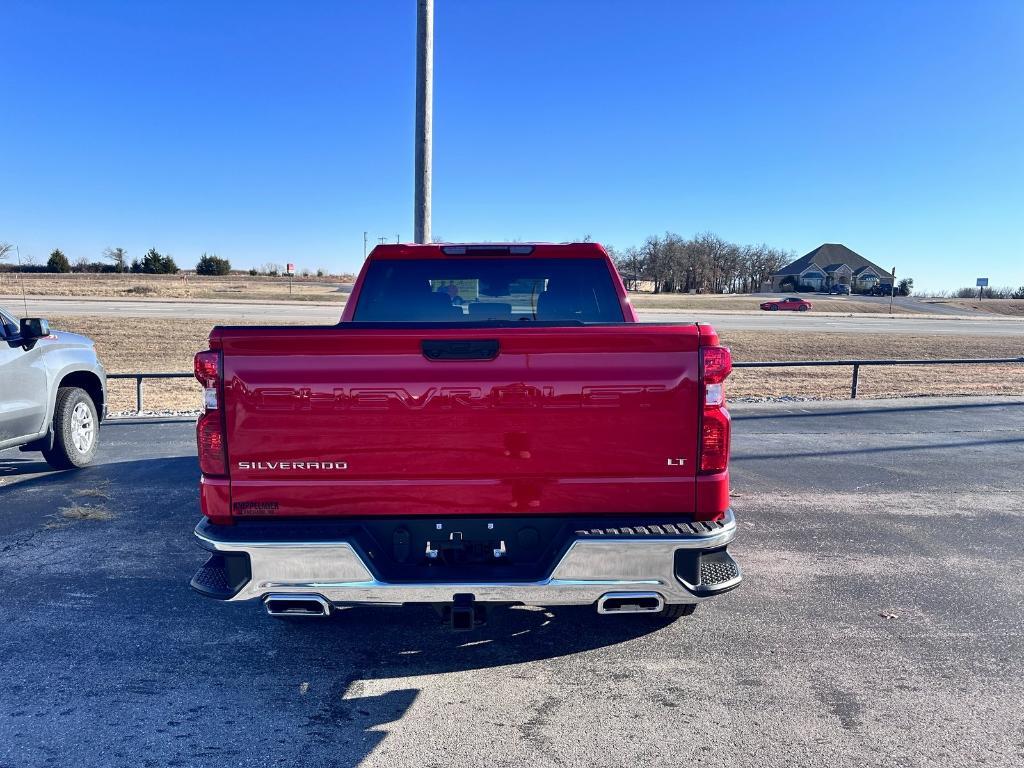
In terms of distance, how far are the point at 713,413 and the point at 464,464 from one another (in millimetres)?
1056

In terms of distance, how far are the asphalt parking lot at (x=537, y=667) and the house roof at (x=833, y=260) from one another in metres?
109

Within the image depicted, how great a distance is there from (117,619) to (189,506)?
7.35 feet

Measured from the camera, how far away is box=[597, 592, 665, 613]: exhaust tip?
10.1 feet

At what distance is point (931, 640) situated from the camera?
3967 mm

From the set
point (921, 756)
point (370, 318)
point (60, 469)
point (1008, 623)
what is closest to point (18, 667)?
point (370, 318)

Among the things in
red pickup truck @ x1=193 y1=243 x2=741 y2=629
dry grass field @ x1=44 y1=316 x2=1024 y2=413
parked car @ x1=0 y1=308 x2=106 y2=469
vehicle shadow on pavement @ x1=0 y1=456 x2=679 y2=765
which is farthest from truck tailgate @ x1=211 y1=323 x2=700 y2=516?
dry grass field @ x1=44 y1=316 x2=1024 y2=413

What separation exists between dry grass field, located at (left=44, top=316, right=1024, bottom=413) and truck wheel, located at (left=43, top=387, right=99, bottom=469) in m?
4.70

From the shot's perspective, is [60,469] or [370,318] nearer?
[370,318]

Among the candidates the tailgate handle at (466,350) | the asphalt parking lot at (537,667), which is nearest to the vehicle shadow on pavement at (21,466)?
the asphalt parking lot at (537,667)

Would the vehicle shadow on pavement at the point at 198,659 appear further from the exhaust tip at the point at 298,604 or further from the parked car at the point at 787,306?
the parked car at the point at 787,306

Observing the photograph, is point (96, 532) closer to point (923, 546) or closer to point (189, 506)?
point (189, 506)

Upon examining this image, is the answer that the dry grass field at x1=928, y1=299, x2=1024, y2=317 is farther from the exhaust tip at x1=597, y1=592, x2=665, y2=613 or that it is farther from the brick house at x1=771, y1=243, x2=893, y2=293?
the exhaust tip at x1=597, y1=592, x2=665, y2=613

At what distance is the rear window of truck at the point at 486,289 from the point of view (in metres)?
4.48

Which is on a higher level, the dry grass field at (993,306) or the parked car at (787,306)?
the dry grass field at (993,306)
